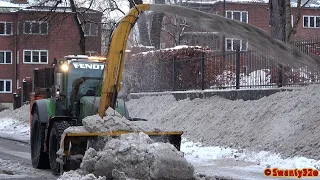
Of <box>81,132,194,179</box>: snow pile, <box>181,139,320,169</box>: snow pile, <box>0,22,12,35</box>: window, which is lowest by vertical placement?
<box>181,139,320,169</box>: snow pile

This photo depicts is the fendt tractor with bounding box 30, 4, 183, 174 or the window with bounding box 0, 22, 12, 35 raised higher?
the window with bounding box 0, 22, 12, 35

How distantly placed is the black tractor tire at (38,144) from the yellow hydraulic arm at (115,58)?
2.84 metres

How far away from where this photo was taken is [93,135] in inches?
435

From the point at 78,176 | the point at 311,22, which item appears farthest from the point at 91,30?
the point at 78,176

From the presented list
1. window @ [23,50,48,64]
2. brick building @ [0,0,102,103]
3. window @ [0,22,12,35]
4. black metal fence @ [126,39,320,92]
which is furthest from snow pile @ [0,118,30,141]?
window @ [0,22,12,35]

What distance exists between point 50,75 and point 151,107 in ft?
31.3

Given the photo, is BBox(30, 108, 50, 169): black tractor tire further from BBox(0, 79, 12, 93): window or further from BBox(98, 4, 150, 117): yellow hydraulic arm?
BBox(0, 79, 12, 93): window

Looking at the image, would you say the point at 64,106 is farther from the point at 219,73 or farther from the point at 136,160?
the point at 219,73

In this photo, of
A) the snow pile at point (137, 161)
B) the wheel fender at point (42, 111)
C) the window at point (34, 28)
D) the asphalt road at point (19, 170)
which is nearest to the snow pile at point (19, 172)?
the asphalt road at point (19, 170)

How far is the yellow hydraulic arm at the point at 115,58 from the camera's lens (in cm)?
1109

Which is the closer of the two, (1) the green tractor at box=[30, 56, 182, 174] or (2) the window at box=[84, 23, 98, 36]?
(1) the green tractor at box=[30, 56, 182, 174]

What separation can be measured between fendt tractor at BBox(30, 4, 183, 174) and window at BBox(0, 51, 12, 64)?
1640 inches

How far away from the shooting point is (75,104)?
1338cm

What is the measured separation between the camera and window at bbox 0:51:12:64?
55.7 metres
